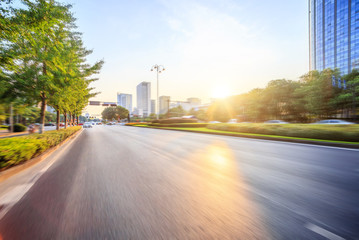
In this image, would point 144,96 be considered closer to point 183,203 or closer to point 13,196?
point 13,196

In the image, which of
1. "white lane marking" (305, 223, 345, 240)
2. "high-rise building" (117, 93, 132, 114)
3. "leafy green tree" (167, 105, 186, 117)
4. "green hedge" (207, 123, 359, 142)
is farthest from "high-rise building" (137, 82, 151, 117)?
"white lane marking" (305, 223, 345, 240)

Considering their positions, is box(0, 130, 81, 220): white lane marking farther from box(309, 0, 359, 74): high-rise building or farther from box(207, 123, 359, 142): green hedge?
box(309, 0, 359, 74): high-rise building

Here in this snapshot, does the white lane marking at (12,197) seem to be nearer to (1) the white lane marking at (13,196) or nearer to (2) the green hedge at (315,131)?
(1) the white lane marking at (13,196)

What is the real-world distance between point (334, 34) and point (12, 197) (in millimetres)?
106366

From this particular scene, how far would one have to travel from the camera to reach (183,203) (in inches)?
97.6

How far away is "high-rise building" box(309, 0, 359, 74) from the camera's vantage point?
6316cm

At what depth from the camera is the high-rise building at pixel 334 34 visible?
6316 cm

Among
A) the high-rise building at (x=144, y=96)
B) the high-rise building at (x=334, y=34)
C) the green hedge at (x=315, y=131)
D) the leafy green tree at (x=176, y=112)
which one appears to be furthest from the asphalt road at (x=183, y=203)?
the high-rise building at (x=144, y=96)

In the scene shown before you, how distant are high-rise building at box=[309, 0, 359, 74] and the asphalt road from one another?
85.7 metres

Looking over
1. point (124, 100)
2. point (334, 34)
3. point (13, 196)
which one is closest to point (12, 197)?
point (13, 196)

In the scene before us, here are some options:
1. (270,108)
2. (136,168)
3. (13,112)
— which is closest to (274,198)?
(136,168)

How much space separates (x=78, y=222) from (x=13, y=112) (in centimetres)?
1468

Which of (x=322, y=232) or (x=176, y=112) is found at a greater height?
(x=176, y=112)

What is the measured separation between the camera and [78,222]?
6.63ft
